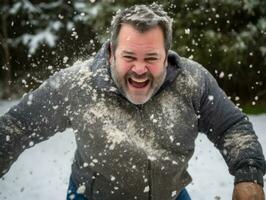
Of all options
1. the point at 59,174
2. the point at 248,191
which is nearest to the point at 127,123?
the point at 248,191

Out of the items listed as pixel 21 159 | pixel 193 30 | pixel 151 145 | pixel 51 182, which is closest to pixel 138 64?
pixel 151 145

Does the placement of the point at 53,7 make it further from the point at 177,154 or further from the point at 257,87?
the point at 177,154

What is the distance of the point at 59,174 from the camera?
657cm

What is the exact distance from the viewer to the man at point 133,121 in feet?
8.38

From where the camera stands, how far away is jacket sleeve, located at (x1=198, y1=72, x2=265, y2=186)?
251cm

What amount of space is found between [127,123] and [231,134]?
0.51m

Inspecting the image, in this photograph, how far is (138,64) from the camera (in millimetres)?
2424

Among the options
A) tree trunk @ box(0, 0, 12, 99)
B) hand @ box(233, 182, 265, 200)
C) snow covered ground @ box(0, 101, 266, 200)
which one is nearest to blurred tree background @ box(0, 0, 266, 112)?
tree trunk @ box(0, 0, 12, 99)

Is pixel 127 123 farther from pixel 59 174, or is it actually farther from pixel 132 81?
pixel 59 174

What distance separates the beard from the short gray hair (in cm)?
15

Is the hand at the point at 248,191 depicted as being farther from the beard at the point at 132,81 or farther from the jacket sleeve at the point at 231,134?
the beard at the point at 132,81

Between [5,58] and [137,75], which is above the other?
[137,75]

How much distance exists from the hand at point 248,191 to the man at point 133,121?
4 centimetres

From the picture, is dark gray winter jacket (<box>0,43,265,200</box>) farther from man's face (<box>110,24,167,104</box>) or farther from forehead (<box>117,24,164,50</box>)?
forehead (<box>117,24,164,50</box>)
